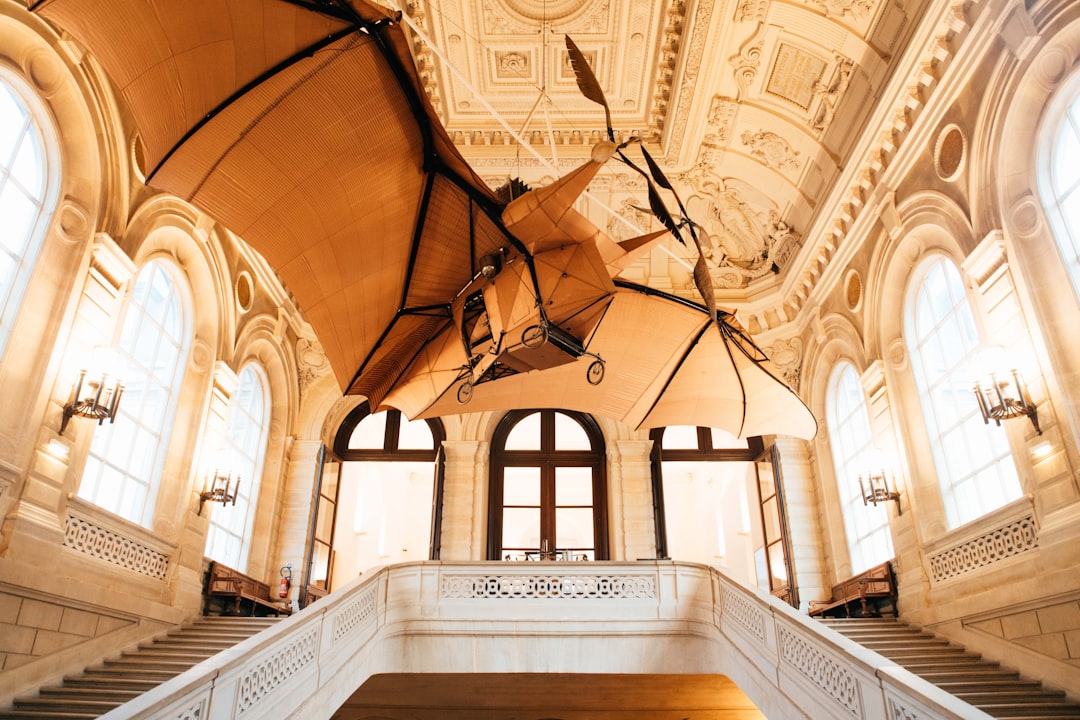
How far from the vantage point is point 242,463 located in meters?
9.30

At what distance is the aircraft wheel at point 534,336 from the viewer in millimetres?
5363

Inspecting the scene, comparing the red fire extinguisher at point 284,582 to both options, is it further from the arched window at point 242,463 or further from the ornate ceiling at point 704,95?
the ornate ceiling at point 704,95

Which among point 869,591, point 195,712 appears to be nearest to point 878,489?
point 869,591

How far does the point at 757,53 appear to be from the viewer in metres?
8.23

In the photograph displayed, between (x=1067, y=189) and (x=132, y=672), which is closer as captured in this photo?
(x=1067, y=189)

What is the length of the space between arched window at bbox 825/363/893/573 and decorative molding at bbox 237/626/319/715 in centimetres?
580

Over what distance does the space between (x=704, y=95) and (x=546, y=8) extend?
→ 2.08 m

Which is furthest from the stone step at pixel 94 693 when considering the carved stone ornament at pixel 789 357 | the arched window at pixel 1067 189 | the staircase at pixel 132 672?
the carved stone ornament at pixel 789 357

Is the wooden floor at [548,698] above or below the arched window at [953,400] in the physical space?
below

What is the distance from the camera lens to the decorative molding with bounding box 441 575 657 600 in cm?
773

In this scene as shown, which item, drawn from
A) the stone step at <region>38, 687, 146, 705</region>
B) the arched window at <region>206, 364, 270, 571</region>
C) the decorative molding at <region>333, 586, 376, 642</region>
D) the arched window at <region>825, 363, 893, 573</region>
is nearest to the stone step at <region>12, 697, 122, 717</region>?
the stone step at <region>38, 687, 146, 705</region>

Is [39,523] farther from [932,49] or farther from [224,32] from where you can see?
[932,49]

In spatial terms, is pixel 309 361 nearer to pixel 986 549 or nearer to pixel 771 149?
pixel 771 149

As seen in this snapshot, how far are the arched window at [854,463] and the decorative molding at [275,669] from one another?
5.80 meters
